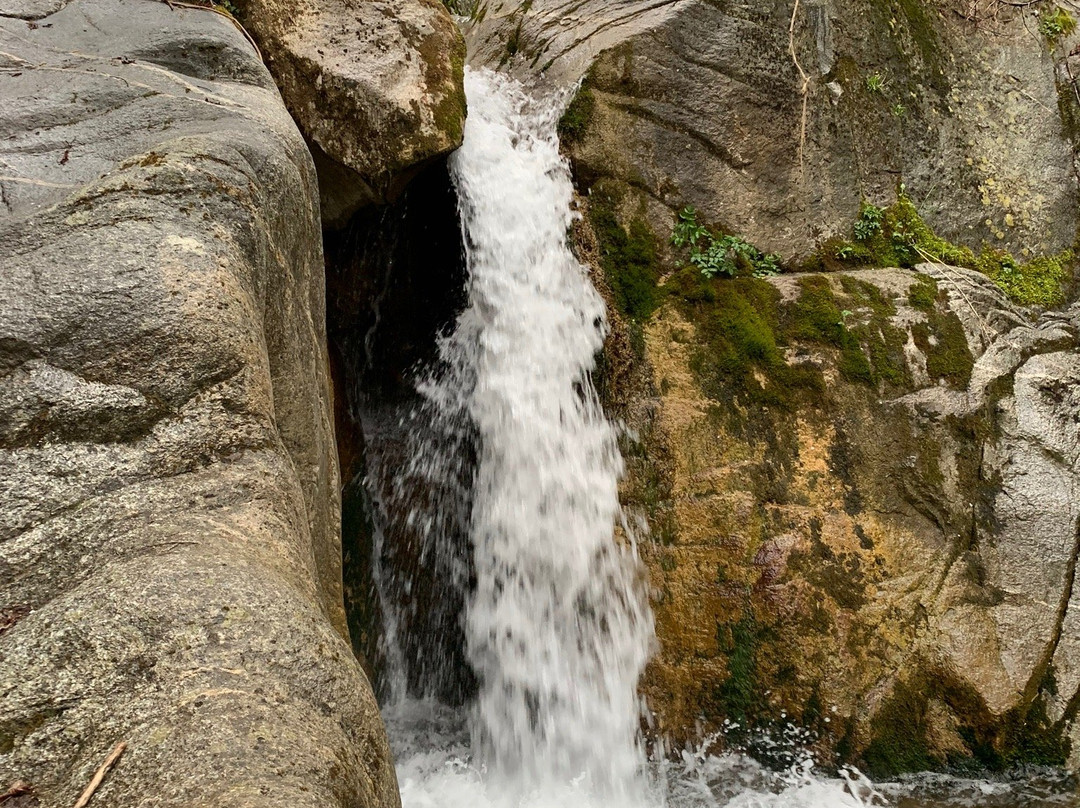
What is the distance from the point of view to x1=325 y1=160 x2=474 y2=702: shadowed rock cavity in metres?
5.38

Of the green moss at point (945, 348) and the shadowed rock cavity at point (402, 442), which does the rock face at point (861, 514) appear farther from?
the shadowed rock cavity at point (402, 442)

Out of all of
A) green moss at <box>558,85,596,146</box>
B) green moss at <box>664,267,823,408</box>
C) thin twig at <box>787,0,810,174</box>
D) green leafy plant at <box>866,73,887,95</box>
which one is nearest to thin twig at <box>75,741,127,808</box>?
green moss at <box>664,267,823,408</box>

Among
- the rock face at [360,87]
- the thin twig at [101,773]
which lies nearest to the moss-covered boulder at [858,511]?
the rock face at [360,87]

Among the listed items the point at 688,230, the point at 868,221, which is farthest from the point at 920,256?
the point at 688,230

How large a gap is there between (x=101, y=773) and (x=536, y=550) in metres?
3.83

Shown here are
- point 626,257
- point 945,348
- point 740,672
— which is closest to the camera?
point 740,672

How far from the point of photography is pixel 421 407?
18.5 feet

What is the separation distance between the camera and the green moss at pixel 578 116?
5.73 m

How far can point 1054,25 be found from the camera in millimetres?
6961

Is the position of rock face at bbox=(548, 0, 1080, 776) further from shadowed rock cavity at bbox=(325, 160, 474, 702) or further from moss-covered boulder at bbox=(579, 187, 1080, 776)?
shadowed rock cavity at bbox=(325, 160, 474, 702)

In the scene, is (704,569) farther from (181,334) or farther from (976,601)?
(181,334)

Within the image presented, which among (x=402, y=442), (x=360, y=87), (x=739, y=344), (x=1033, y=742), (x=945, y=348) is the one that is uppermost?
(x=360, y=87)

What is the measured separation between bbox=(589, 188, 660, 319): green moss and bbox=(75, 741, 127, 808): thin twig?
14.7 ft

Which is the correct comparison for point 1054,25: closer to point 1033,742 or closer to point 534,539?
point 1033,742
